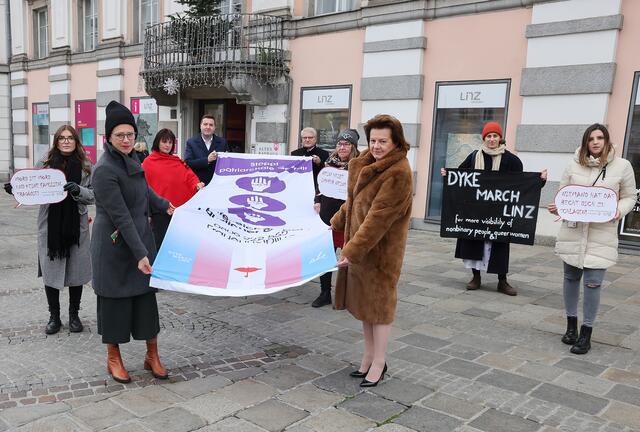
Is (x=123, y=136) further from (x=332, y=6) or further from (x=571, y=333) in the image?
(x=332, y=6)

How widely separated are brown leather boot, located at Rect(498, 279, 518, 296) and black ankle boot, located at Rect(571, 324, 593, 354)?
178 cm

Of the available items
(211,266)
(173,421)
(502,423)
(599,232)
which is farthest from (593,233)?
(173,421)

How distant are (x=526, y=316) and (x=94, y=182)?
4.31 m

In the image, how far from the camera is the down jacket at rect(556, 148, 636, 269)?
14.9 ft

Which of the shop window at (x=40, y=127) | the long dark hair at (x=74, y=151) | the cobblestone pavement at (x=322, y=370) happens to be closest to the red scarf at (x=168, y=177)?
the long dark hair at (x=74, y=151)

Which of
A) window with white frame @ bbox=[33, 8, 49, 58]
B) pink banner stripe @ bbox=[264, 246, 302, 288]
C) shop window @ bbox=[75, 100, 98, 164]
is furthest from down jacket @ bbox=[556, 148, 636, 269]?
window with white frame @ bbox=[33, 8, 49, 58]

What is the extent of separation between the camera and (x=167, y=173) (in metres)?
6.04

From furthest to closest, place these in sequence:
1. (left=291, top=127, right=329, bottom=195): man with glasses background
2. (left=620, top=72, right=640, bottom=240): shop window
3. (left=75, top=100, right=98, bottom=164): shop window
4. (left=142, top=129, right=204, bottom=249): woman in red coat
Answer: (left=75, top=100, right=98, bottom=164): shop window → (left=620, top=72, right=640, bottom=240): shop window → (left=291, top=127, right=329, bottom=195): man with glasses background → (left=142, top=129, right=204, bottom=249): woman in red coat

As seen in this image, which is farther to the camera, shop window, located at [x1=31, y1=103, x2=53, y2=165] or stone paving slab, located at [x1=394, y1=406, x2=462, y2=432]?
shop window, located at [x1=31, y1=103, x2=53, y2=165]

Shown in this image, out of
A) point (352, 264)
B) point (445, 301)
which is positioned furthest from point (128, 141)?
point (445, 301)

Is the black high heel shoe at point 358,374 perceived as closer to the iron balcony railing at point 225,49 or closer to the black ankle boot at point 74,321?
the black ankle boot at point 74,321

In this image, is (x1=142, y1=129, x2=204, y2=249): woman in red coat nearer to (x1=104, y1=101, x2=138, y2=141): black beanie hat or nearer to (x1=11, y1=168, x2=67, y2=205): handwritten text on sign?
(x1=11, y1=168, x2=67, y2=205): handwritten text on sign

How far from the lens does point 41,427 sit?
3.22m

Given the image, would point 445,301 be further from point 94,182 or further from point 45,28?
point 45,28
